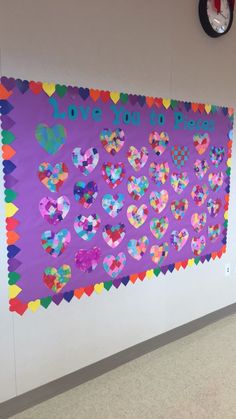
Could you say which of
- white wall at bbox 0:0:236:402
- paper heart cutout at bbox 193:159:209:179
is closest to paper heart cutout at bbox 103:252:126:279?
white wall at bbox 0:0:236:402

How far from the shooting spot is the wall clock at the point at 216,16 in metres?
2.37

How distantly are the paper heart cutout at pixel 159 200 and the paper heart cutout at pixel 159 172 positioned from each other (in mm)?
64

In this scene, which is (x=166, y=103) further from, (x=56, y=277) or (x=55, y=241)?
(x=56, y=277)

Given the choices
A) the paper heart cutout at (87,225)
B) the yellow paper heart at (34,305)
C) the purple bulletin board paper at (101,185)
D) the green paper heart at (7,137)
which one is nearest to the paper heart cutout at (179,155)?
the purple bulletin board paper at (101,185)

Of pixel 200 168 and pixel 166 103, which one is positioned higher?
pixel 166 103

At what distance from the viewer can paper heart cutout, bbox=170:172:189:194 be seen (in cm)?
247

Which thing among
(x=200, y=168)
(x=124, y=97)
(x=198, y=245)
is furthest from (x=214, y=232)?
(x=124, y=97)

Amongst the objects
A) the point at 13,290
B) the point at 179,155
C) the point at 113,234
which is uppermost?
the point at 179,155

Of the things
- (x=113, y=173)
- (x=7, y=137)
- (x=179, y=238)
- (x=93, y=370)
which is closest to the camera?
(x=7, y=137)

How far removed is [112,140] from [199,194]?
0.86m

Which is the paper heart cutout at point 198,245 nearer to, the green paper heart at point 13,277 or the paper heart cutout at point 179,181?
the paper heart cutout at point 179,181

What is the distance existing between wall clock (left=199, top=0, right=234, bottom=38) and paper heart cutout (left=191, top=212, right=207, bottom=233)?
1.21m

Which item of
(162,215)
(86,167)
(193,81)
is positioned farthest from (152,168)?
(193,81)

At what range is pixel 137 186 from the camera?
2.28 metres
